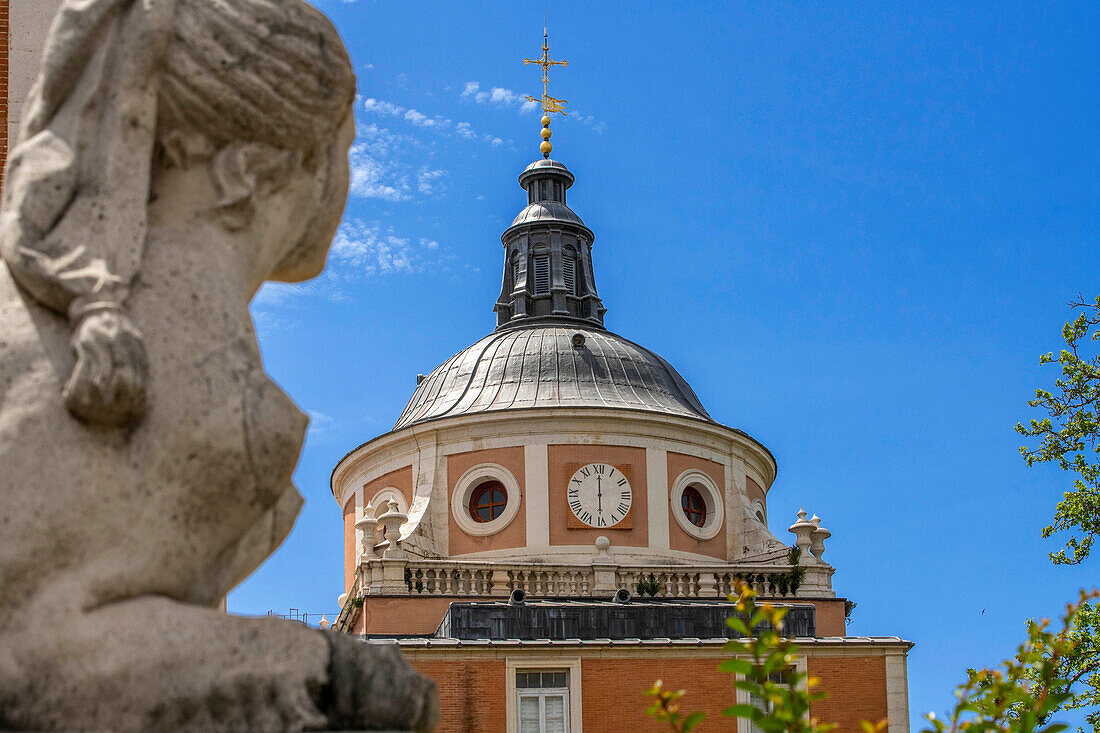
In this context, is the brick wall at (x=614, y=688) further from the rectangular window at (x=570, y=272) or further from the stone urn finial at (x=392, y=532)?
the rectangular window at (x=570, y=272)

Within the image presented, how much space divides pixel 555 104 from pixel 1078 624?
38.6m

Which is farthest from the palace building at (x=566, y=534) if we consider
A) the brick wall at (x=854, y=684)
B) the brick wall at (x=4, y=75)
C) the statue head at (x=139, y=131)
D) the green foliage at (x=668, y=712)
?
the statue head at (x=139, y=131)

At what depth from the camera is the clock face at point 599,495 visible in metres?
41.2

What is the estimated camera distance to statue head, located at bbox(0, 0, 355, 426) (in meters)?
3.13

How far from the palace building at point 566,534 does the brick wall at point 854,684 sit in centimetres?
3

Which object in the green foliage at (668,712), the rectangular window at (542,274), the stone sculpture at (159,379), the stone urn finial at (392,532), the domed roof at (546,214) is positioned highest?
the domed roof at (546,214)

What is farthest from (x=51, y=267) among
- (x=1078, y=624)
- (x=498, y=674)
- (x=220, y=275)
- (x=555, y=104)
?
(x=555, y=104)

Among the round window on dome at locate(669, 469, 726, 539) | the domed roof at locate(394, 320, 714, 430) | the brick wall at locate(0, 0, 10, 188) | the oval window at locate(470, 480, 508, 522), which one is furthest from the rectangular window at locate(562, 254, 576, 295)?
the brick wall at locate(0, 0, 10, 188)

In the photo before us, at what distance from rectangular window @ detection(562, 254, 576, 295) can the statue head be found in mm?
46841

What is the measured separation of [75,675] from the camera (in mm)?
2875

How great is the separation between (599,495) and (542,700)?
43.8 feet

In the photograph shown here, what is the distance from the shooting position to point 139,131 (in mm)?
3309

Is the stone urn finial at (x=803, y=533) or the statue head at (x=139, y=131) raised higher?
the stone urn finial at (x=803, y=533)

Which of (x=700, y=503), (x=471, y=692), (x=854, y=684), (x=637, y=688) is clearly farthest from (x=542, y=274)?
(x=471, y=692)
